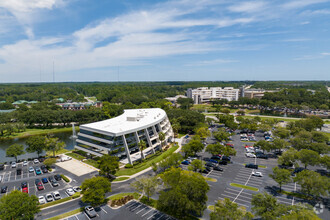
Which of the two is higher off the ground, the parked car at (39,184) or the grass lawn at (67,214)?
the parked car at (39,184)

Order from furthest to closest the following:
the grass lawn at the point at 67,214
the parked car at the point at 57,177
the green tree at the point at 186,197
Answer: the parked car at the point at 57,177, the grass lawn at the point at 67,214, the green tree at the point at 186,197

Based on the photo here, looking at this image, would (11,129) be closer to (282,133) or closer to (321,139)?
(282,133)

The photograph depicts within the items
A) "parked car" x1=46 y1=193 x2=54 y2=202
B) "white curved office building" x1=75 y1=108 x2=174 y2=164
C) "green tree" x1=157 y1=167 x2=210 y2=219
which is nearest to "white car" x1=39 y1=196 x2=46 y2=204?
"parked car" x1=46 y1=193 x2=54 y2=202

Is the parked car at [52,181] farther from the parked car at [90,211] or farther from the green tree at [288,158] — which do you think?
the green tree at [288,158]

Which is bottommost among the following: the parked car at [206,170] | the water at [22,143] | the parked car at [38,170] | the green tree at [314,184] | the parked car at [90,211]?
the water at [22,143]

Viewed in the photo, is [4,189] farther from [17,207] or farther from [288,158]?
[288,158]

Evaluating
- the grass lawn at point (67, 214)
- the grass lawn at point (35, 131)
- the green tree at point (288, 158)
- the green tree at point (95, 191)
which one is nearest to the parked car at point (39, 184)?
the grass lawn at point (67, 214)

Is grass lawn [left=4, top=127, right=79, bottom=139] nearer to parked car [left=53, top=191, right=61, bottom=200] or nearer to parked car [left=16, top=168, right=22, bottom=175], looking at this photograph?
parked car [left=16, top=168, right=22, bottom=175]

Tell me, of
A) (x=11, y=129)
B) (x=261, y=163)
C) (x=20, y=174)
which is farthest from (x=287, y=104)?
(x=11, y=129)

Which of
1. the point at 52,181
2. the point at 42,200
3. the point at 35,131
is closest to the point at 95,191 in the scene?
the point at 42,200
